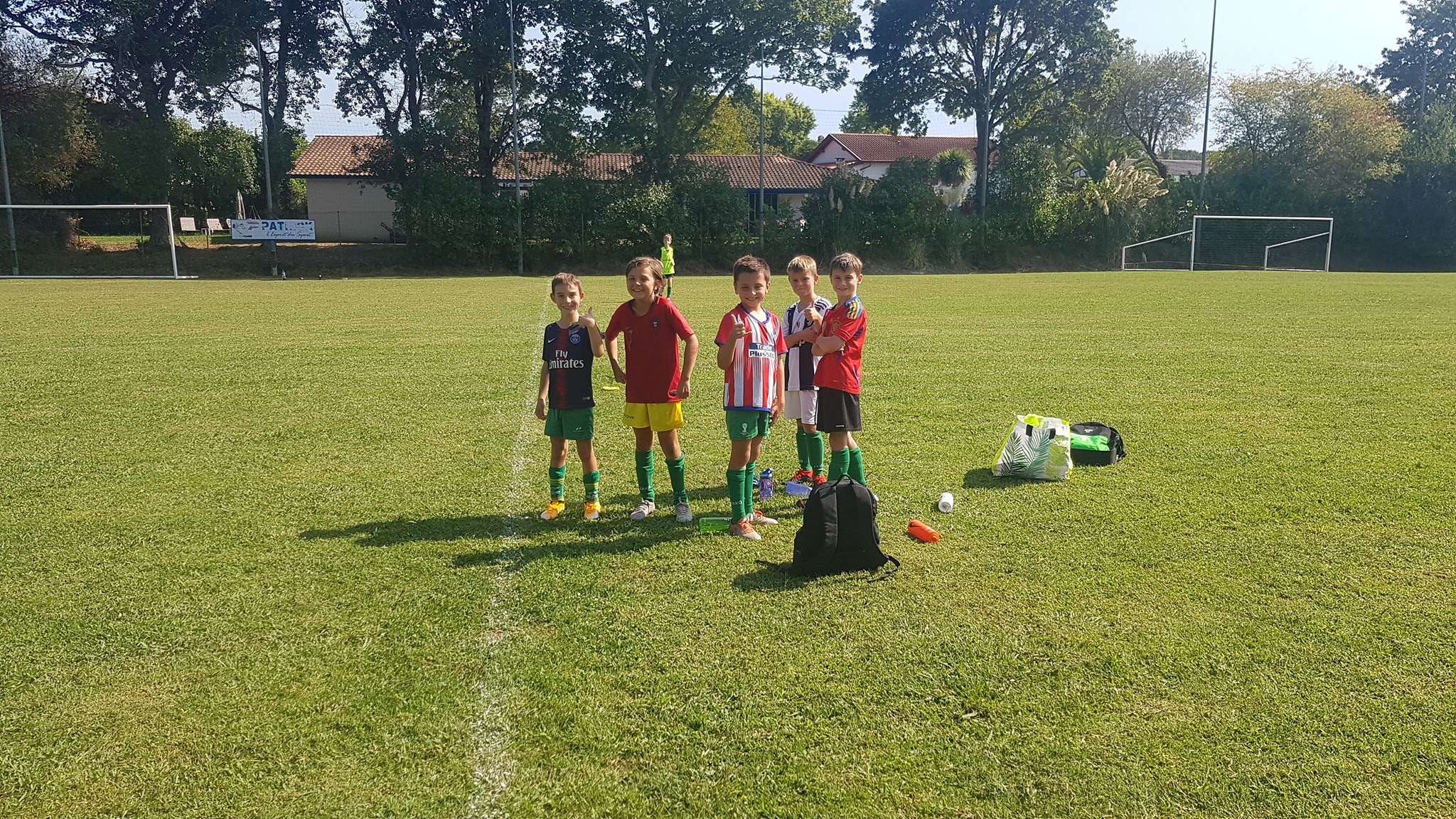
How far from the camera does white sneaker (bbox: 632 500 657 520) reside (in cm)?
568

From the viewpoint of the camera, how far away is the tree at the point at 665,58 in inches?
1438

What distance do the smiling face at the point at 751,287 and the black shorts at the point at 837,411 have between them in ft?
2.34

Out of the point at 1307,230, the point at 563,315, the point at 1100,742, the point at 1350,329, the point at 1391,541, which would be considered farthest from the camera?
the point at 1307,230

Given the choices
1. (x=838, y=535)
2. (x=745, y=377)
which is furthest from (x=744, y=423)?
(x=838, y=535)

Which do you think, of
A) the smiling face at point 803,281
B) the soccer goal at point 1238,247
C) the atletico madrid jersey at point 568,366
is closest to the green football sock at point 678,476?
the atletico madrid jersey at point 568,366

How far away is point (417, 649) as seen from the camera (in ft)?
12.8

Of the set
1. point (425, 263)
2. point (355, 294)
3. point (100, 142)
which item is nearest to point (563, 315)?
point (355, 294)

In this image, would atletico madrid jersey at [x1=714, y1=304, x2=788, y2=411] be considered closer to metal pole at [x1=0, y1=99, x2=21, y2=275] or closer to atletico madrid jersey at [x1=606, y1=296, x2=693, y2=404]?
atletico madrid jersey at [x1=606, y1=296, x2=693, y2=404]

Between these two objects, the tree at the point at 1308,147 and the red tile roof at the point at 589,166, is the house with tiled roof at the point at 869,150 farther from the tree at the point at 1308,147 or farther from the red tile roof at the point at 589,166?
the tree at the point at 1308,147

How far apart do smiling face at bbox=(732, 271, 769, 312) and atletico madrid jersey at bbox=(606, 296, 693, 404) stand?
401 mm

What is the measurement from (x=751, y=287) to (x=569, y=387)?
1.29m

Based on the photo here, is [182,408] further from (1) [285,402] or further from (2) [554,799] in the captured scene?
(2) [554,799]

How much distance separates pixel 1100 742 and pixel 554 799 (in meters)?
1.81

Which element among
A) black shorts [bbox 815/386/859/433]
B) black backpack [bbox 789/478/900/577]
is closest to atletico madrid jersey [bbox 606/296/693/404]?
black shorts [bbox 815/386/859/433]
